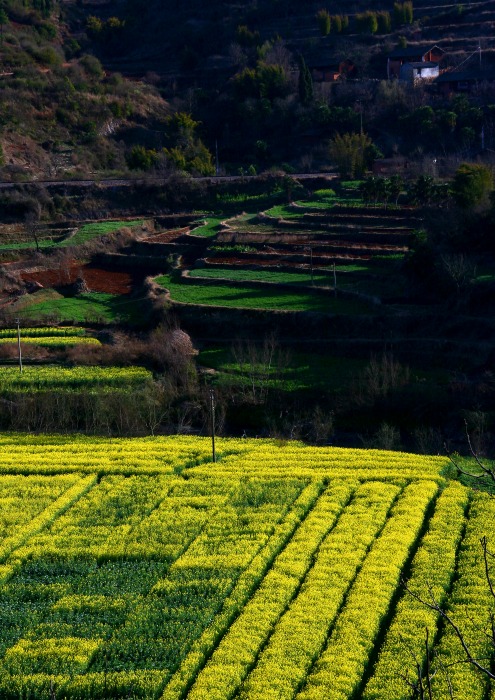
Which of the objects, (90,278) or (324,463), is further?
(90,278)

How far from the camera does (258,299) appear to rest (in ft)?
159

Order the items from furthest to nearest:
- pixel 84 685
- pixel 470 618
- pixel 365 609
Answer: pixel 365 609 < pixel 470 618 < pixel 84 685

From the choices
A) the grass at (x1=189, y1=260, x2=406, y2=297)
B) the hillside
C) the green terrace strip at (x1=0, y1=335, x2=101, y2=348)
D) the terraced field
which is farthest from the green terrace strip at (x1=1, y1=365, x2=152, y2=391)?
the hillside

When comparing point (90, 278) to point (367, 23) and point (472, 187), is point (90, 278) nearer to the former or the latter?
point (472, 187)

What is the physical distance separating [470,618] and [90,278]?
134 feet

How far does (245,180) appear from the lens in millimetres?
72000

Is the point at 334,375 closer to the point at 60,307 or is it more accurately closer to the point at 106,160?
the point at 60,307

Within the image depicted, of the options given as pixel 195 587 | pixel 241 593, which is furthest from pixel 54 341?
pixel 241 593

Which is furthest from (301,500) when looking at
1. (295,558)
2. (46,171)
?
(46,171)

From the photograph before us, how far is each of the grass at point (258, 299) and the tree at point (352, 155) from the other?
2033 centimetres

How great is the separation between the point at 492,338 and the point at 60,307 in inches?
832

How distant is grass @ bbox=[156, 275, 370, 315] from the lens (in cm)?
4609

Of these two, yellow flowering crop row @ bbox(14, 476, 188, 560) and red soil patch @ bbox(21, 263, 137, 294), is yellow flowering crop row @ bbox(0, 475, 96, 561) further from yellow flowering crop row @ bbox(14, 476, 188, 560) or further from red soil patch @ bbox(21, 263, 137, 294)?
red soil patch @ bbox(21, 263, 137, 294)

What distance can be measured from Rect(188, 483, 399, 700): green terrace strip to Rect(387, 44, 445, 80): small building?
63.2m
